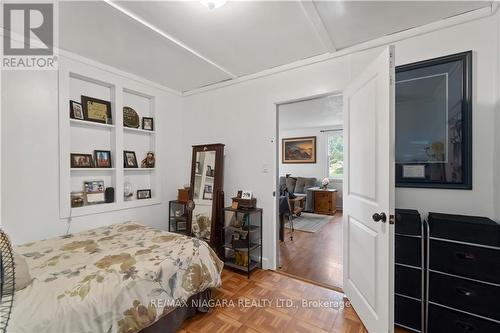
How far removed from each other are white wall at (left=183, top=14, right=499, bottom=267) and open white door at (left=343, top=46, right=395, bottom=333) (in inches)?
17.3

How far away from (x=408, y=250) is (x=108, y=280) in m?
2.13

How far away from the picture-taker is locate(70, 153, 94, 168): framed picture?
248 centimetres

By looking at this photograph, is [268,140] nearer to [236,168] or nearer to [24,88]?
[236,168]

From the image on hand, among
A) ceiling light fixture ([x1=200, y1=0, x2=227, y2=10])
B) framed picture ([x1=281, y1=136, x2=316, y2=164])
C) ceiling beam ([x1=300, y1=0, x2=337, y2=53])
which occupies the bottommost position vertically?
framed picture ([x1=281, y1=136, x2=316, y2=164])

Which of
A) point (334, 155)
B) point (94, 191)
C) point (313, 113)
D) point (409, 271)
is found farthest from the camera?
point (334, 155)

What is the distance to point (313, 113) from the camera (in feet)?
16.4

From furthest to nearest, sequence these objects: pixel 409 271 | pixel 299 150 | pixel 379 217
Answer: pixel 299 150
pixel 409 271
pixel 379 217

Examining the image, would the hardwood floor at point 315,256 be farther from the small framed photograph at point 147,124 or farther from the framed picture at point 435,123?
the small framed photograph at point 147,124

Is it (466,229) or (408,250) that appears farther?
(408,250)

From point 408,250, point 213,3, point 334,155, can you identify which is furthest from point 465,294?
point 334,155

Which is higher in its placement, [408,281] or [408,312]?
[408,281]

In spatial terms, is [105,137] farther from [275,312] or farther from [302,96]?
[275,312]

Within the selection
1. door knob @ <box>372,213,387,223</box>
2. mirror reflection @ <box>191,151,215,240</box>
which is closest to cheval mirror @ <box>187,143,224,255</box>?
mirror reflection @ <box>191,151,215,240</box>

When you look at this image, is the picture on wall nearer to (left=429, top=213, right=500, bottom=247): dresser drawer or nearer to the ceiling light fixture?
the ceiling light fixture
